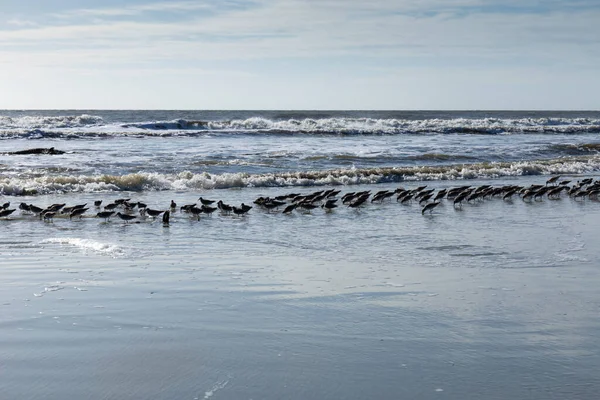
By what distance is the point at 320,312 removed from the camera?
7.68 m

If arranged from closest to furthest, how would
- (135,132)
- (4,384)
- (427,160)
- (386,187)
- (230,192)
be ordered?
(4,384)
(230,192)
(386,187)
(427,160)
(135,132)

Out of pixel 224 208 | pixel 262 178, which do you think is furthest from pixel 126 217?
pixel 262 178

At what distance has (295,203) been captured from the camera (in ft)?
56.0

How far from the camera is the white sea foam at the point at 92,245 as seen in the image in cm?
1139

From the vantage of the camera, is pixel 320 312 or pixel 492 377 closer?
pixel 492 377

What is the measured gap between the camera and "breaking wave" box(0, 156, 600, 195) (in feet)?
69.5

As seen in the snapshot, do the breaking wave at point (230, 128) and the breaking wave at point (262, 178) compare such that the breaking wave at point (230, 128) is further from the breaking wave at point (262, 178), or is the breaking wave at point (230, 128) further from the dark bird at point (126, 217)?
the dark bird at point (126, 217)

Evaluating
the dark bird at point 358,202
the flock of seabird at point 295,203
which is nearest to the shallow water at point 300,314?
the flock of seabird at point 295,203

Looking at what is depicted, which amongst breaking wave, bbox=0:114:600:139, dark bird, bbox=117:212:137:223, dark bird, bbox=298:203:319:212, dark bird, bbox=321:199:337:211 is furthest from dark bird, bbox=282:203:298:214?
breaking wave, bbox=0:114:600:139

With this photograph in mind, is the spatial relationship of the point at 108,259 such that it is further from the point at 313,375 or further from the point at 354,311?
the point at 313,375

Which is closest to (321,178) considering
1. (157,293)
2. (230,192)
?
(230,192)

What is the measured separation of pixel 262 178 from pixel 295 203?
6.84 metres

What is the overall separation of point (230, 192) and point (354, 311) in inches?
553

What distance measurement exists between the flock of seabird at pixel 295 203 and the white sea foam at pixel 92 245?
2273 millimetres
